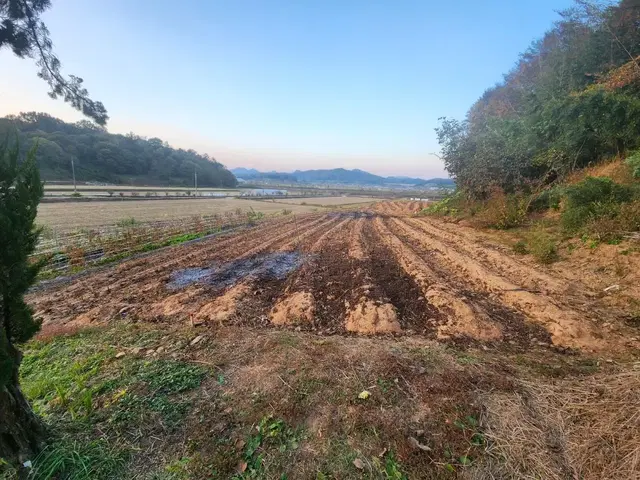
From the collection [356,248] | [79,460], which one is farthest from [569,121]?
[79,460]

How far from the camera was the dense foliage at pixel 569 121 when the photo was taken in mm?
10406

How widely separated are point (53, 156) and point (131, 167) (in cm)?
1706

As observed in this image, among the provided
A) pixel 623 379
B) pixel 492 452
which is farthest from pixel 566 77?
pixel 492 452

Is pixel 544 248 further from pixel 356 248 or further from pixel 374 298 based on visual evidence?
pixel 356 248

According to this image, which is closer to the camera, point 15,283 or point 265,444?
point 15,283

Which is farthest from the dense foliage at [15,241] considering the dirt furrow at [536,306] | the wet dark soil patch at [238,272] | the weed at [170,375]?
the dirt furrow at [536,306]

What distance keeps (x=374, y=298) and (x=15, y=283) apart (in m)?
4.75

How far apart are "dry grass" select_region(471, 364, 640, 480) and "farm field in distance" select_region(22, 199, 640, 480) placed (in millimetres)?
11

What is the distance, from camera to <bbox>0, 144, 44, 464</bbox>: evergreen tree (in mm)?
1949

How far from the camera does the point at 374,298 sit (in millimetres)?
5465

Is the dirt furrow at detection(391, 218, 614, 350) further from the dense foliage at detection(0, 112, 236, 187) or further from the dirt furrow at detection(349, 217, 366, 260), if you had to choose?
the dense foliage at detection(0, 112, 236, 187)

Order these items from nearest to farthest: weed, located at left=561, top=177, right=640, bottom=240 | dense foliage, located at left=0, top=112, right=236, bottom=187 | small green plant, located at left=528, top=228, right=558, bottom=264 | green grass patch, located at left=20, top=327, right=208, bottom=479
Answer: green grass patch, located at left=20, top=327, right=208, bottom=479, weed, located at left=561, top=177, right=640, bottom=240, small green plant, located at left=528, top=228, right=558, bottom=264, dense foliage, located at left=0, top=112, right=236, bottom=187

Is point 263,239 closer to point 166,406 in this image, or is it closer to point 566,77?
point 166,406

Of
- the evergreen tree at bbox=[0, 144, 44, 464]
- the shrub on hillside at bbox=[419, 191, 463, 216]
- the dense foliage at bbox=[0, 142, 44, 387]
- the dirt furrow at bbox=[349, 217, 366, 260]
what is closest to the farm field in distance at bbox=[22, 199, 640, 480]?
the evergreen tree at bbox=[0, 144, 44, 464]
